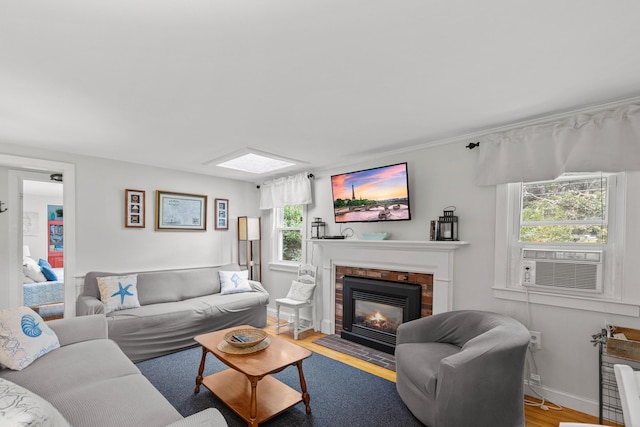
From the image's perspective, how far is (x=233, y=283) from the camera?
441 cm

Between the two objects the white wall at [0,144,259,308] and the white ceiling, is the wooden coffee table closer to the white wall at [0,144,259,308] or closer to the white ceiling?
the white ceiling

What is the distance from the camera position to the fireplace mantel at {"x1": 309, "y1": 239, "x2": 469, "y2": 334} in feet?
9.84

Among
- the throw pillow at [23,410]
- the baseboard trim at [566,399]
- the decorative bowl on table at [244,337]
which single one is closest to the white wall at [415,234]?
the baseboard trim at [566,399]

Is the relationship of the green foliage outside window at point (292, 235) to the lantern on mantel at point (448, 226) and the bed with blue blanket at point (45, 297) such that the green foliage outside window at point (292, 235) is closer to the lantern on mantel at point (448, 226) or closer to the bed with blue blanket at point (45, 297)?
the lantern on mantel at point (448, 226)

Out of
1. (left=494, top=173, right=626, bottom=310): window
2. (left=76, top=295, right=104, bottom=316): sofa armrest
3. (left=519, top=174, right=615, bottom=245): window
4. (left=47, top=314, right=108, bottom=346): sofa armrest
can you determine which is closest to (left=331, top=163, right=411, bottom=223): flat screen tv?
(left=494, top=173, right=626, bottom=310): window

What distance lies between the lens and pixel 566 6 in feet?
4.08

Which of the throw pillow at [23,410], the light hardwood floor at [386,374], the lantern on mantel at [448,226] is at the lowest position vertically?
the light hardwood floor at [386,374]

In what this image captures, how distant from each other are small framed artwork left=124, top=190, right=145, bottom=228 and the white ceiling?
126 cm

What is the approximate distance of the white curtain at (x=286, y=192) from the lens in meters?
4.35

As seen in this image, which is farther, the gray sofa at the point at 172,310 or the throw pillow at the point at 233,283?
the throw pillow at the point at 233,283

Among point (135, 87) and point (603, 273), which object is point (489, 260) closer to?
point (603, 273)

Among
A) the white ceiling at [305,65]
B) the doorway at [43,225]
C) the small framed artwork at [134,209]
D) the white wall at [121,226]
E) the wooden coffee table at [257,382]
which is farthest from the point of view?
the doorway at [43,225]

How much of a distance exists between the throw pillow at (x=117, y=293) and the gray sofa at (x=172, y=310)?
0.08 m

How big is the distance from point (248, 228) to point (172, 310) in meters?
1.72
